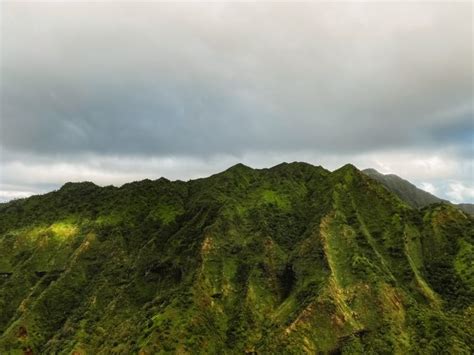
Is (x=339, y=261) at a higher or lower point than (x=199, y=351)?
higher

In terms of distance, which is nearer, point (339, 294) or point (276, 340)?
point (276, 340)

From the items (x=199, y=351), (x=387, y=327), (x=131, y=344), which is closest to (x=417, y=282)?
(x=387, y=327)

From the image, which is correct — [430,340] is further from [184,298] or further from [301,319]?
[184,298]

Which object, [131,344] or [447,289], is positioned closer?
[131,344]

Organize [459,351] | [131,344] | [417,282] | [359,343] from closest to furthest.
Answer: [459,351]
[359,343]
[131,344]
[417,282]

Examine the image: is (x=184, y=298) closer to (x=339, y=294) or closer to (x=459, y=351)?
(x=339, y=294)

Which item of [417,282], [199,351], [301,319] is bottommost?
[199,351]

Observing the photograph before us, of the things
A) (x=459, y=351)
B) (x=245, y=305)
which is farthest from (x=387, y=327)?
(x=245, y=305)

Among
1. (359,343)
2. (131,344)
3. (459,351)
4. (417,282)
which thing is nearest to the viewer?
(459,351)

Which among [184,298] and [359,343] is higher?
[184,298]
